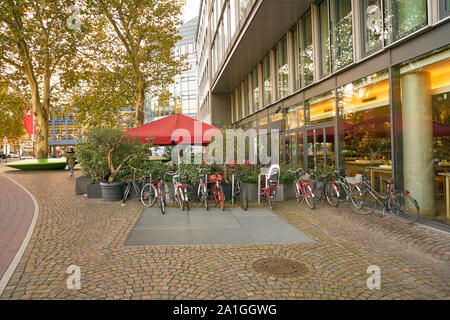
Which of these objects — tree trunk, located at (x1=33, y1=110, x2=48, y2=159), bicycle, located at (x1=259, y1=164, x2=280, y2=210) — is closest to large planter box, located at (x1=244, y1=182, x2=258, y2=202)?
bicycle, located at (x1=259, y1=164, x2=280, y2=210)

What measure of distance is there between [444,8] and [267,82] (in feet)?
42.6

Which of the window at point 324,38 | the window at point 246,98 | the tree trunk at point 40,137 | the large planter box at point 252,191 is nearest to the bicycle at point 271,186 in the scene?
the large planter box at point 252,191

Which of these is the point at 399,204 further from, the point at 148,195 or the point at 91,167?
the point at 91,167

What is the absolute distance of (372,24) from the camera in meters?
8.90

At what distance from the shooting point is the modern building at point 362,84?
689 cm

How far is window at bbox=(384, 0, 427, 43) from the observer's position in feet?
22.9

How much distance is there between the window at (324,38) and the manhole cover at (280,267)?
8.53 metres

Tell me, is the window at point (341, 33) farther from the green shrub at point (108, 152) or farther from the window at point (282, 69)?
the green shrub at point (108, 152)
